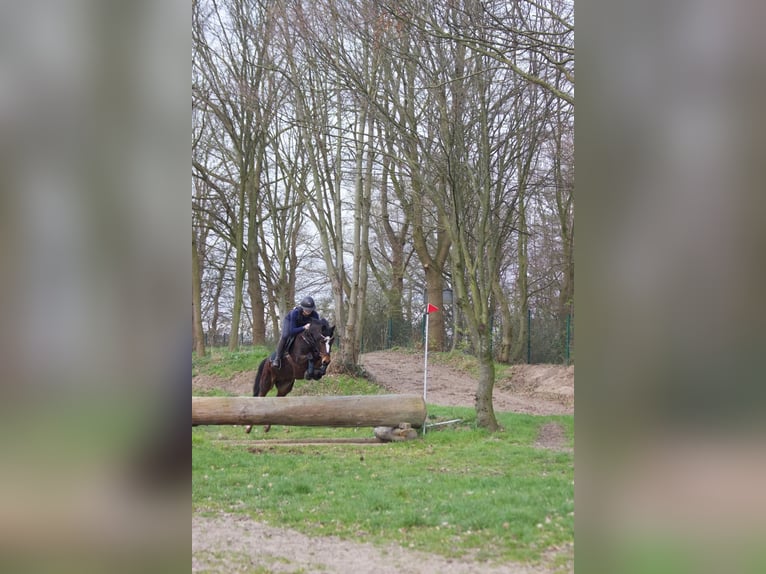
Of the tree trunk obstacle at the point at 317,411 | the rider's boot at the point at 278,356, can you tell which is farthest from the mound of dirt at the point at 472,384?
the rider's boot at the point at 278,356

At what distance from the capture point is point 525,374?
13.5 m

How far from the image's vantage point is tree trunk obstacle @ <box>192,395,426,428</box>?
25.4 ft

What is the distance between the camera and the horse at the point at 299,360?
328 inches

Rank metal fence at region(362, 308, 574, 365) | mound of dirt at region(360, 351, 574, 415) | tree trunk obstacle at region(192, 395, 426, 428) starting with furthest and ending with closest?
metal fence at region(362, 308, 574, 365) → mound of dirt at region(360, 351, 574, 415) → tree trunk obstacle at region(192, 395, 426, 428)

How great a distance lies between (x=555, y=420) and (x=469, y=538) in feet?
18.5

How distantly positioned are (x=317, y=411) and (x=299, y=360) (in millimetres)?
1076

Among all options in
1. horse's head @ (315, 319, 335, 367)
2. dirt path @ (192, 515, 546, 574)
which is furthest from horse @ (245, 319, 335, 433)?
dirt path @ (192, 515, 546, 574)

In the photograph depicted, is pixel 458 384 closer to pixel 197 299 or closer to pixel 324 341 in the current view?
pixel 324 341

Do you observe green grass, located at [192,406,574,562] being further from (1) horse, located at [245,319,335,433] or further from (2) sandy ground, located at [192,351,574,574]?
(1) horse, located at [245,319,335,433]

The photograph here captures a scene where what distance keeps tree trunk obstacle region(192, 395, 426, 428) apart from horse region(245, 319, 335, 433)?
0.53m

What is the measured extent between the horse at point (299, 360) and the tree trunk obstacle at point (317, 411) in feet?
1.73

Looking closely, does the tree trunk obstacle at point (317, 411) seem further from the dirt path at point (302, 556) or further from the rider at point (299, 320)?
the dirt path at point (302, 556)

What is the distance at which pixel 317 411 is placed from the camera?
25.6 feet
